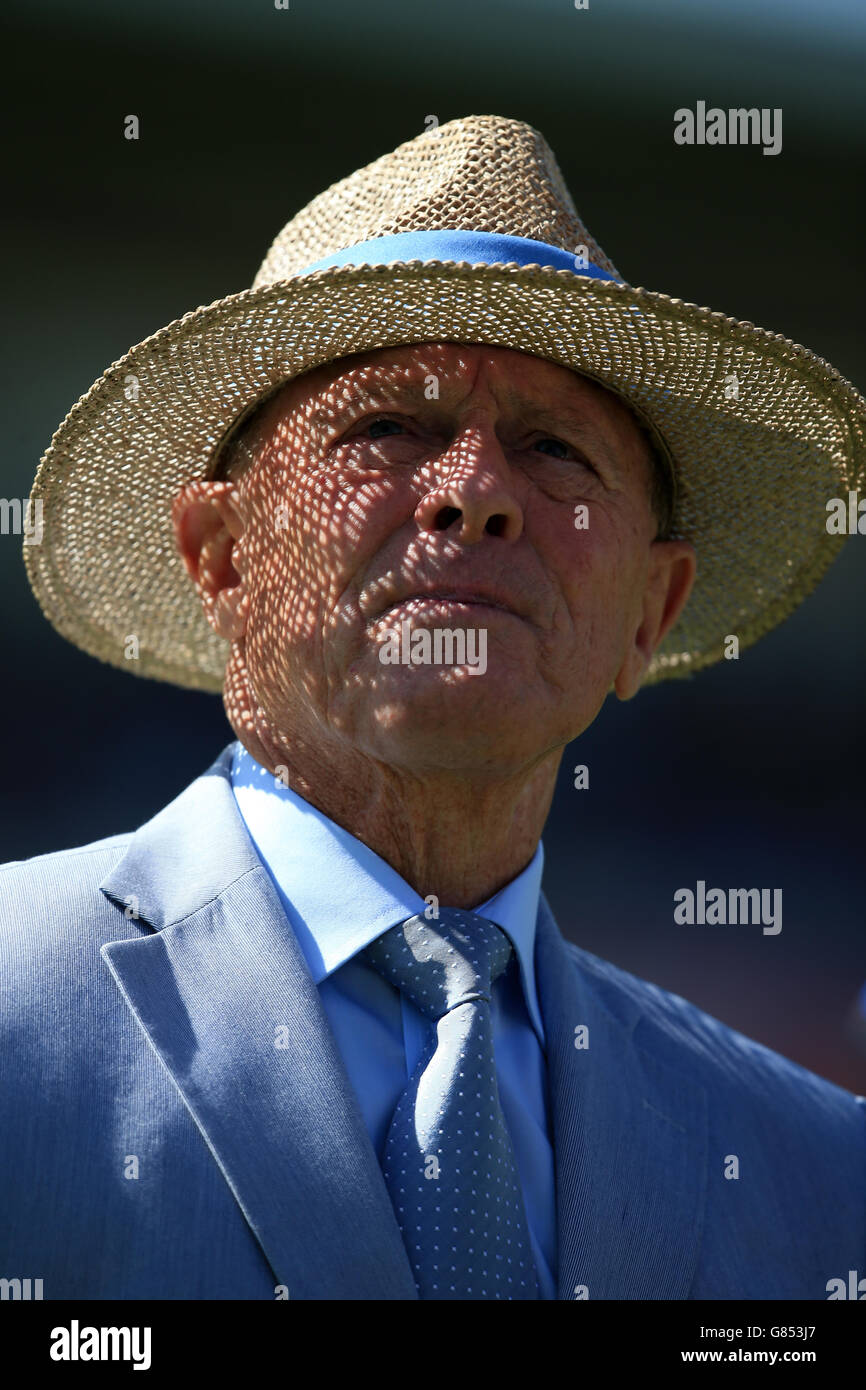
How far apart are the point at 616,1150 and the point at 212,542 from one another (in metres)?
1.03

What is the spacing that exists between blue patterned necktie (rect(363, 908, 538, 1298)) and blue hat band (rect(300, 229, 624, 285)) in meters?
0.89

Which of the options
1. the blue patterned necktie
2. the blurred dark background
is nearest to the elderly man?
the blue patterned necktie

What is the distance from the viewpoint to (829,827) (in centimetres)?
501

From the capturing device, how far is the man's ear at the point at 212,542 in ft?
6.22

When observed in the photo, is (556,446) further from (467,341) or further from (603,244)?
(603,244)

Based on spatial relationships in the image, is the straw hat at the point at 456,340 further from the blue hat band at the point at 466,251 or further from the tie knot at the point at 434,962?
the tie knot at the point at 434,962

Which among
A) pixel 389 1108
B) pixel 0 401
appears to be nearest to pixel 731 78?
pixel 0 401

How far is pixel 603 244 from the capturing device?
4309mm

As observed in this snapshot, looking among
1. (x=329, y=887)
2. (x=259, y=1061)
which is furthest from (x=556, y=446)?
(x=259, y=1061)

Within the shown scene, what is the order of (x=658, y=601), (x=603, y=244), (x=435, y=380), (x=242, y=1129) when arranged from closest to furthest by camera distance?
(x=242, y=1129) → (x=435, y=380) → (x=658, y=601) → (x=603, y=244)

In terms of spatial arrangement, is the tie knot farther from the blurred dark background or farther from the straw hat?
the blurred dark background

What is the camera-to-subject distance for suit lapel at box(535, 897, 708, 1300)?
161cm
